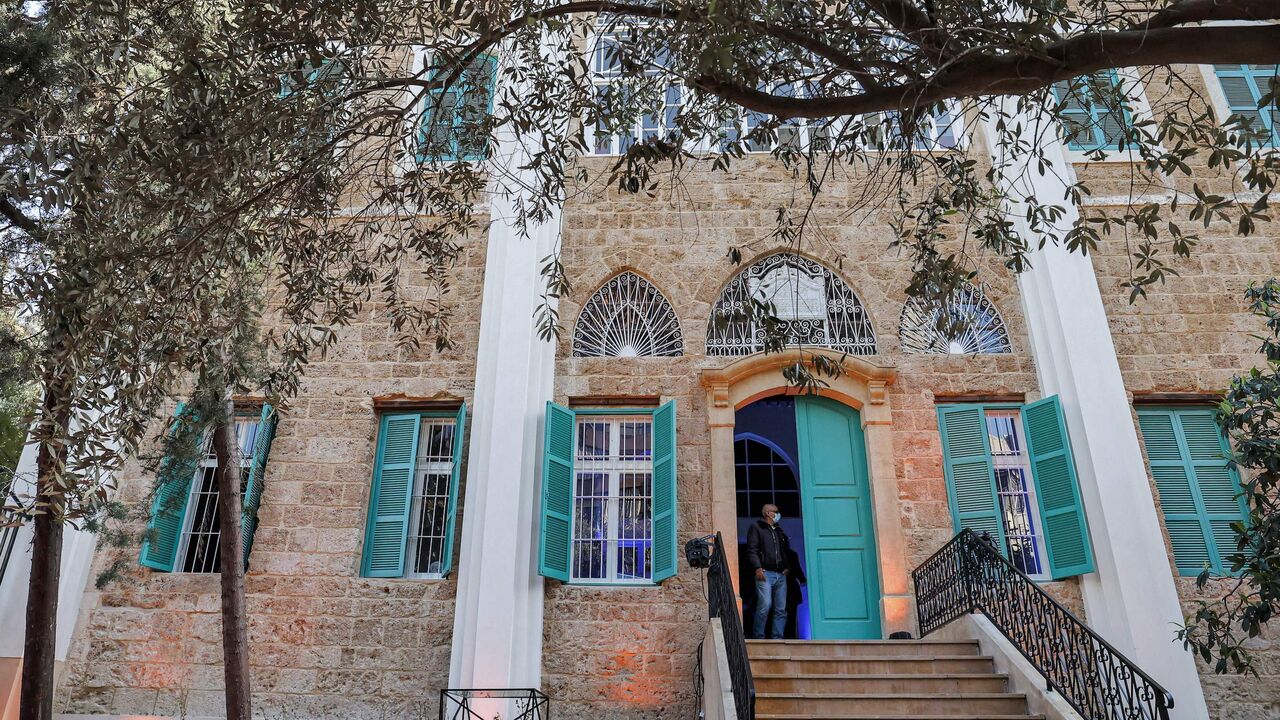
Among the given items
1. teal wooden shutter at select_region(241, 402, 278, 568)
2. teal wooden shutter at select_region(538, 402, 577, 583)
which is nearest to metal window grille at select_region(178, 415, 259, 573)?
teal wooden shutter at select_region(241, 402, 278, 568)

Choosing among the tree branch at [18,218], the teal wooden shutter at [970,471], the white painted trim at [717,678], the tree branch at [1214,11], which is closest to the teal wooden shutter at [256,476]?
the tree branch at [18,218]

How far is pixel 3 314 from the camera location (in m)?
6.63

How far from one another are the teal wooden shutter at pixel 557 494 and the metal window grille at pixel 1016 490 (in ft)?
12.5

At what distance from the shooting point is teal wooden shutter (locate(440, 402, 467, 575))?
812cm

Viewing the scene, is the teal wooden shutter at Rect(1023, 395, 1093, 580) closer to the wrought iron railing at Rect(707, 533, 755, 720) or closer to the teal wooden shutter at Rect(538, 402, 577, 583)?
the wrought iron railing at Rect(707, 533, 755, 720)

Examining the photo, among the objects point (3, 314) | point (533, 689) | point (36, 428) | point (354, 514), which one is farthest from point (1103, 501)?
point (3, 314)

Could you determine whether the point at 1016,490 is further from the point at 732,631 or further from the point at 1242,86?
the point at 1242,86

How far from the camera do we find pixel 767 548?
840 centimetres

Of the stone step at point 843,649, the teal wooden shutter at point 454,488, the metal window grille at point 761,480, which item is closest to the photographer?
the stone step at point 843,649

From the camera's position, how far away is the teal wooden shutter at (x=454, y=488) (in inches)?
320

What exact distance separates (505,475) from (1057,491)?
15.8ft

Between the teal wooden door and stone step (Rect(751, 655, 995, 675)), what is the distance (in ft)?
3.98

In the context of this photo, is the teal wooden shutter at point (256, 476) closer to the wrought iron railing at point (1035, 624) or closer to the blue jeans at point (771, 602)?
the blue jeans at point (771, 602)

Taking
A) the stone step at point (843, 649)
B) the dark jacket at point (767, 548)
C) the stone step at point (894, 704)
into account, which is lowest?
the stone step at point (894, 704)
